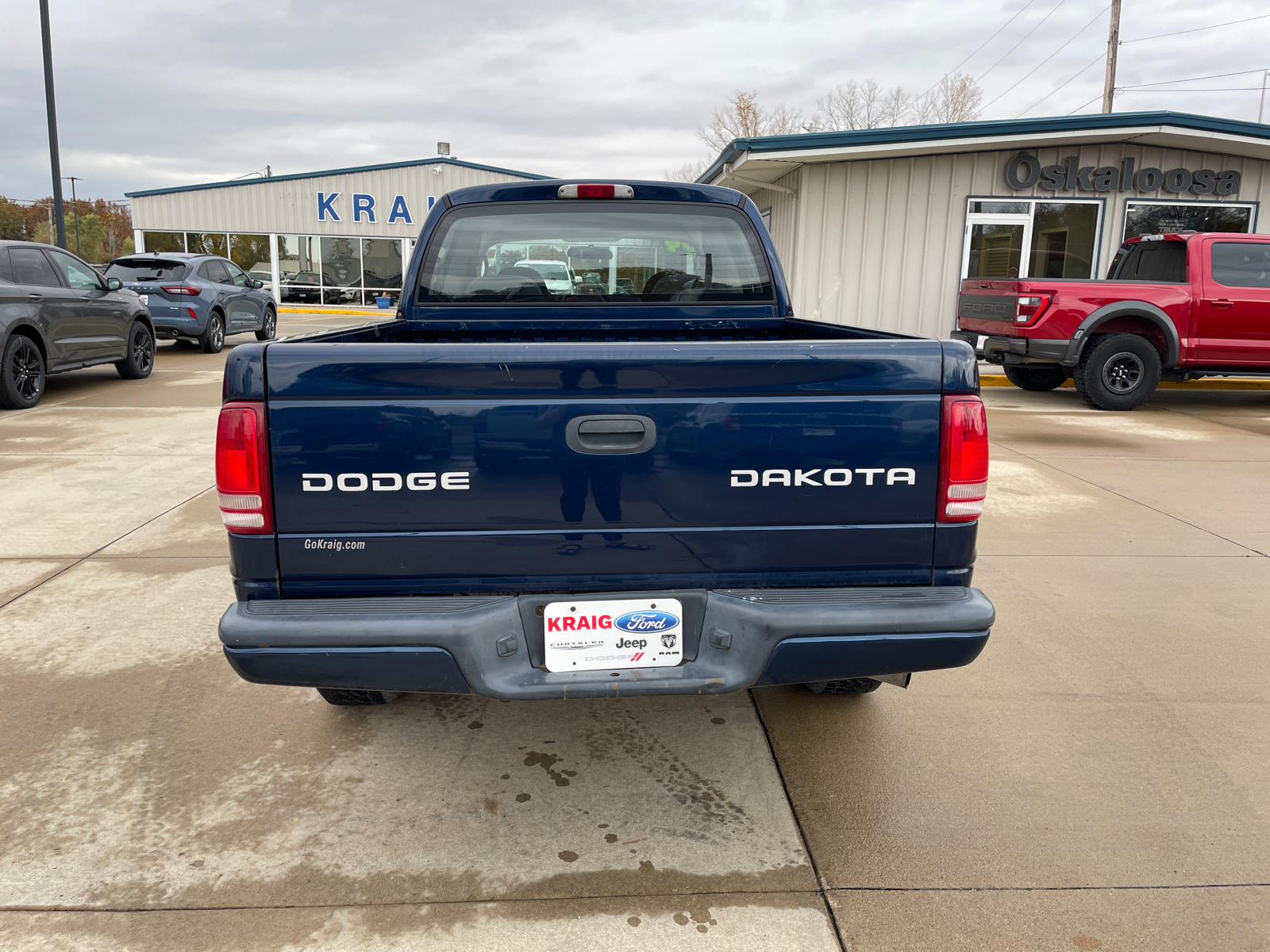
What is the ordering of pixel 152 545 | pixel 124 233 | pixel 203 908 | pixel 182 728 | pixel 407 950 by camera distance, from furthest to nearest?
pixel 124 233, pixel 152 545, pixel 182 728, pixel 203 908, pixel 407 950

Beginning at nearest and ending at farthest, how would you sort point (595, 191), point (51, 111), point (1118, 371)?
point (595, 191)
point (1118, 371)
point (51, 111)

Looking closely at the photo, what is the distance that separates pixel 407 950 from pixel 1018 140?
561 inches

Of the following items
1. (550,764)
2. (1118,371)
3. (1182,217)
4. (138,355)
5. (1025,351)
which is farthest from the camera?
(1182,217)

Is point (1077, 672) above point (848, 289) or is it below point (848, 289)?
below

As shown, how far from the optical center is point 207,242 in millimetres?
31891

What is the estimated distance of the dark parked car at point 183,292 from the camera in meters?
14.6

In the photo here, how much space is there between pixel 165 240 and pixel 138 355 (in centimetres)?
2321

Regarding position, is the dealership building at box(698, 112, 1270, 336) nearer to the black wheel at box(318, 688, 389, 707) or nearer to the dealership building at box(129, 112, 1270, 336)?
the dealership building at box(129, 112, 1270, 336)

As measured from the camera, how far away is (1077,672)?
3676 mm

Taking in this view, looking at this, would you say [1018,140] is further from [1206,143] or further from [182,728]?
[182,728]

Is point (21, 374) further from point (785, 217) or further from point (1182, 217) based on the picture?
point (1182, 217)

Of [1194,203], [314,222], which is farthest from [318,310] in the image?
[1194,203]

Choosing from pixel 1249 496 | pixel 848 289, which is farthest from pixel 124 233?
pixel 1249 496

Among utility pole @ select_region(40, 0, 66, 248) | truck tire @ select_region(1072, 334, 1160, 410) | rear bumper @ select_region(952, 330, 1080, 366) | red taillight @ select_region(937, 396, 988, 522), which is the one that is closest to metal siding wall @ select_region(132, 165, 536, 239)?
utility pole @ select_region(40, 0, 66, 248)
